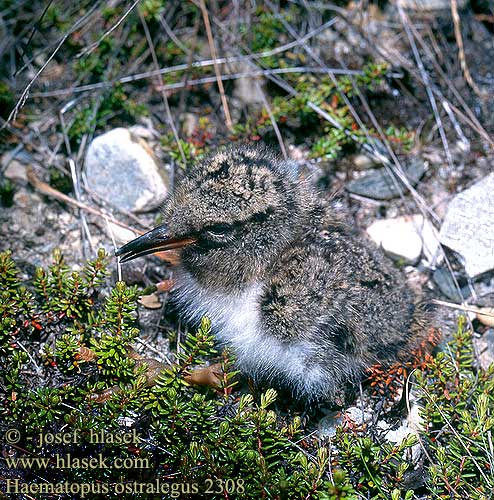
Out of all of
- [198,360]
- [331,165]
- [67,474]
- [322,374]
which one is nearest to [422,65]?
[331,165]

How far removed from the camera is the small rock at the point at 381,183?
4.69 meters

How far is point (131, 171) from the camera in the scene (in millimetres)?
4492

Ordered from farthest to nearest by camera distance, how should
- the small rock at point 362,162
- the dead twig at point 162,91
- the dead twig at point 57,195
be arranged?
the small rock at point 362,162 < the dead twig at point 162,91 < the dead twig at point 57,195

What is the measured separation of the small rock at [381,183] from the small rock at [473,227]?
37 cm

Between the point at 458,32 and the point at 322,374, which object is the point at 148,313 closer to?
the point at 322,374

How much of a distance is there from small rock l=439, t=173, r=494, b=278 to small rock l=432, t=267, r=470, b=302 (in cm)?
12

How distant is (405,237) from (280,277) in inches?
57.9

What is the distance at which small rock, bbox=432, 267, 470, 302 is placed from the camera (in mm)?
4320

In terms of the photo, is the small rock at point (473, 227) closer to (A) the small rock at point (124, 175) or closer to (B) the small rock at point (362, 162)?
(B) the small rock at point (362, 162)

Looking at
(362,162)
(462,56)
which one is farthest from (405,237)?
(462,56)

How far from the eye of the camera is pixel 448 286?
14.3 ft

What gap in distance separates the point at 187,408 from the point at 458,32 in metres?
3.71

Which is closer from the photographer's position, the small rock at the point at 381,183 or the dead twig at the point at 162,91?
the dead twig at the point at 162,91

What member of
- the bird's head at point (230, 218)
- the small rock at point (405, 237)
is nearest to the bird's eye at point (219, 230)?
the bird's head at point (230, 218)
